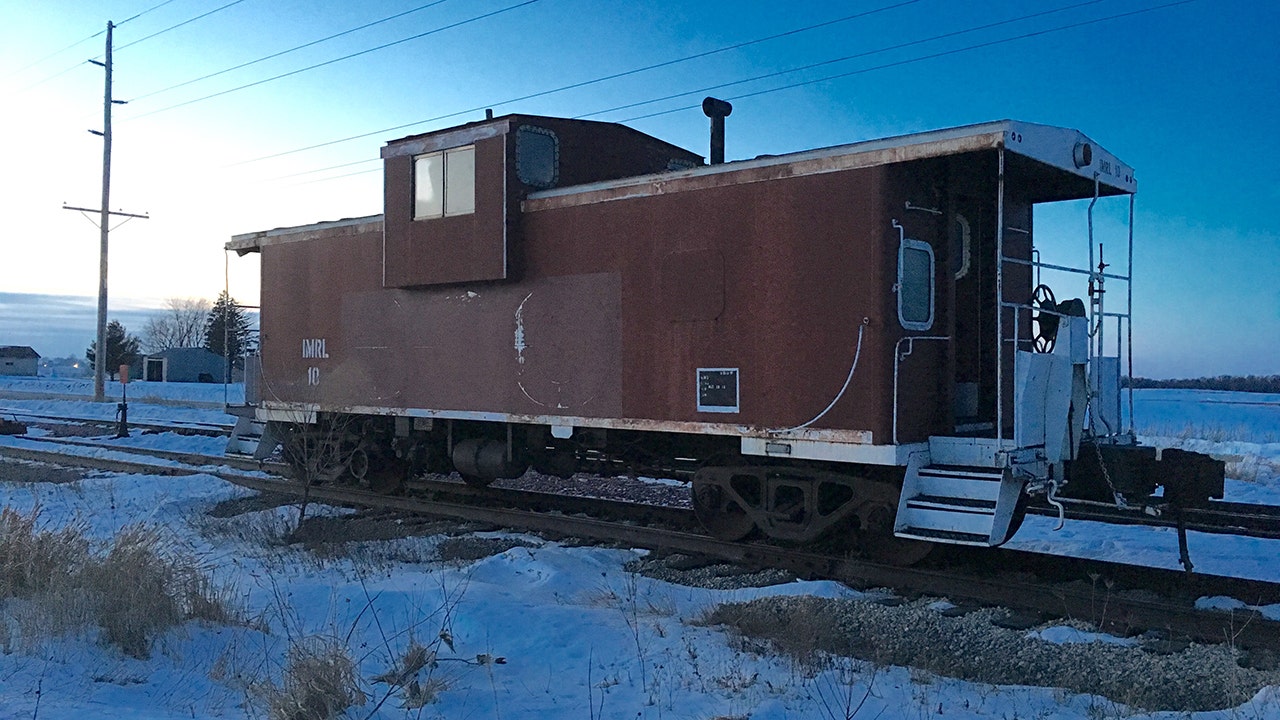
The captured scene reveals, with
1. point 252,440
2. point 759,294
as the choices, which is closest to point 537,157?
point 759,294

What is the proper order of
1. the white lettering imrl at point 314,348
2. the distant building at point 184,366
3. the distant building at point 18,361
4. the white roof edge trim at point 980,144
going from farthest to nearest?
1. the distant building at point 18,361
2. the distant building at point 184,366
3. the white lettering imrl at point 314,348
4. the white roof edge trim at point 980,144

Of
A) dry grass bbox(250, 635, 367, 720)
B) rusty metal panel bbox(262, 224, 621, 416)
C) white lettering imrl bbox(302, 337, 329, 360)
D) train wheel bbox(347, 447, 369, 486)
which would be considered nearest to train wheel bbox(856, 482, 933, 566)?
rusty metal panel bbox(262, 224, 621, 416)

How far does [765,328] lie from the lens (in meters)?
8.05

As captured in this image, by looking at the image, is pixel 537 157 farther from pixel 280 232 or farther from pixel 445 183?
pixel 280 232

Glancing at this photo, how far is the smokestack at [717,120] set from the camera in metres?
11.3

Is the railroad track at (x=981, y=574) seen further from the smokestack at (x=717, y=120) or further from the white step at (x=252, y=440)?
the smokestack at (x=717, y=120)

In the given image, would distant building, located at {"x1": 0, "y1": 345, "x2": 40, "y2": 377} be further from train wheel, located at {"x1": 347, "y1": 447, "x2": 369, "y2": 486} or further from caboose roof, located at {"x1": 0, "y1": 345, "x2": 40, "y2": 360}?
train wheel, located at {"x1": 347, "y1": 447, "x2": 369, "y2": 486}

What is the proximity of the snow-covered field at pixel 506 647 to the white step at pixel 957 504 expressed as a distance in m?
0.81

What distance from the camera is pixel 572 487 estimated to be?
43.4 ft

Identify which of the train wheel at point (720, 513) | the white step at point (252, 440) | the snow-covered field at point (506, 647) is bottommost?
the snow-covered field at point (506, 647)

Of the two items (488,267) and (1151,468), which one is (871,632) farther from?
(488,267)

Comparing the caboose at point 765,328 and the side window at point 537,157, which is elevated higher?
the side window at point 537,157

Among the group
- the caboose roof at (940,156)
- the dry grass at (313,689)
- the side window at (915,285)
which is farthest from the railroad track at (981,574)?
the dry grass at (313,689)

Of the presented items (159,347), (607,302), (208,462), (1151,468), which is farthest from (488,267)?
(159,347)
